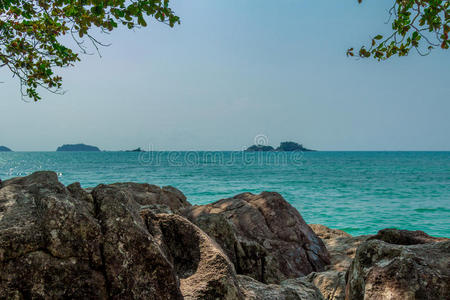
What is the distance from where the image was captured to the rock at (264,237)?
4895mm

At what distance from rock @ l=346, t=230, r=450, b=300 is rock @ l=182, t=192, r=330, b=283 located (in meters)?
2.05

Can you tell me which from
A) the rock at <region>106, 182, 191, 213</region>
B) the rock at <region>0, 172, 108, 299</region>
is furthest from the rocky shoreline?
the rock at <region>106, 182, 191, 213</region>

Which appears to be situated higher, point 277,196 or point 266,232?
point 277,196

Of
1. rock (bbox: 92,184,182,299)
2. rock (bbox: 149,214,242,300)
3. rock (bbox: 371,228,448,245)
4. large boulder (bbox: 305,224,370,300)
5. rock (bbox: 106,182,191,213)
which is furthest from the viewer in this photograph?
rock (bbox: 106,182,191,213)

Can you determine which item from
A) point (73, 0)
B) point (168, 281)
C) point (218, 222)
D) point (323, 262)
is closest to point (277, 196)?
point (323, 262)

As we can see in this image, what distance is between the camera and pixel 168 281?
8.25ft

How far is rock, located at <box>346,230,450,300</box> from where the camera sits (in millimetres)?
2467

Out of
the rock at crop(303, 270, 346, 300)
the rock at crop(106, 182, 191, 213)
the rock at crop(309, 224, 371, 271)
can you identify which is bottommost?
the rock at crop(309, 224, 371, 271)

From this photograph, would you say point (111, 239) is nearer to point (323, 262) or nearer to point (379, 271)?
point (379, 271)

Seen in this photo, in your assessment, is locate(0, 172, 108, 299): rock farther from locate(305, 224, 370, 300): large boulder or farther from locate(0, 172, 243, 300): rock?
locate(305, 224, 370, 300): large boulder

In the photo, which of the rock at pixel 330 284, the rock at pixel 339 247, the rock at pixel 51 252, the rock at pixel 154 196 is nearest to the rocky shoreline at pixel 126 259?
the rock at pixel 51 252

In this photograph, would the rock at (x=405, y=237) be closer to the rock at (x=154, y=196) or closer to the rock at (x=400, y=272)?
the rock at (x=400, y=272)

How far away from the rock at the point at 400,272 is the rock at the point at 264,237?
6.72 feet

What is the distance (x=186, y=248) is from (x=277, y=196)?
166 inches
